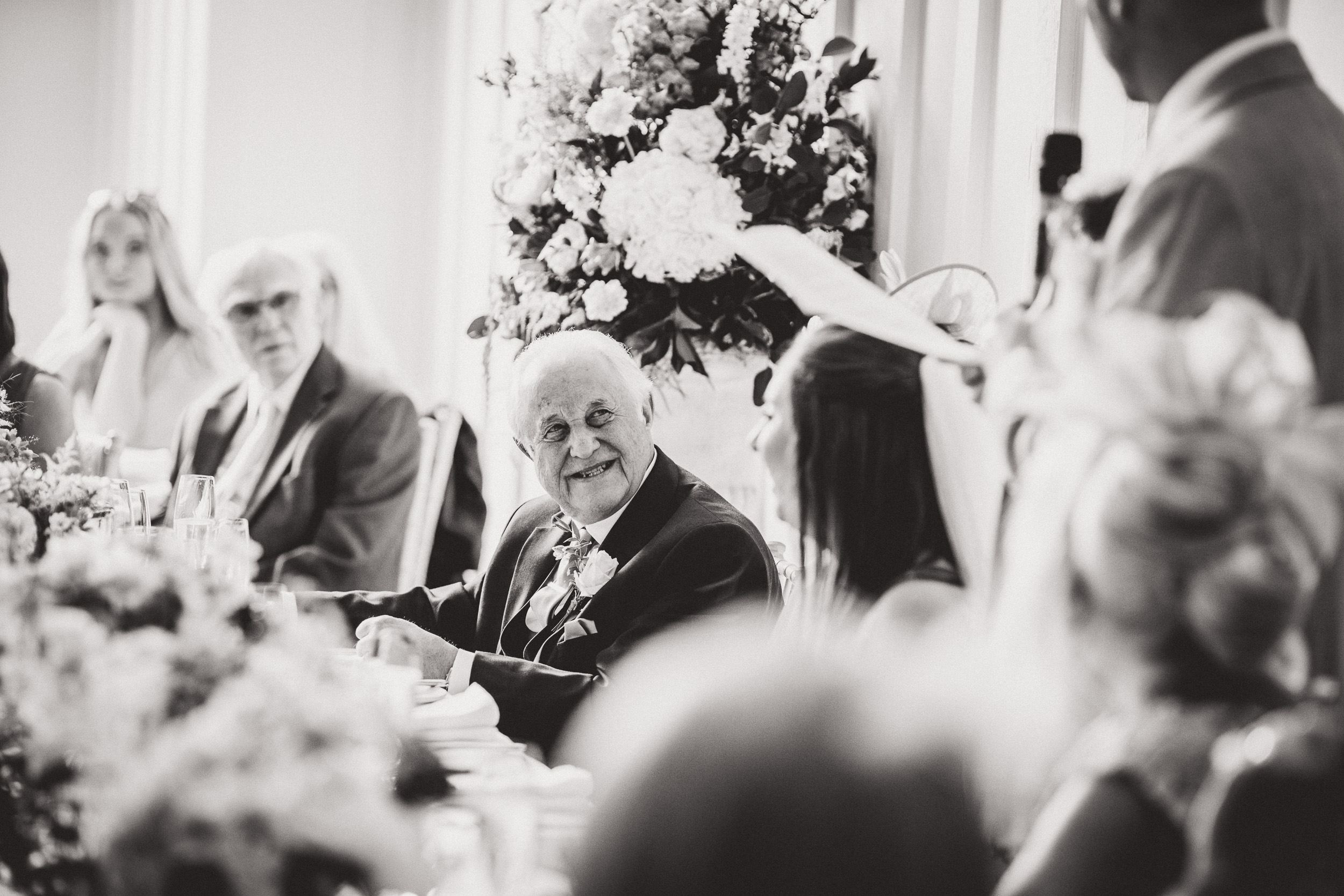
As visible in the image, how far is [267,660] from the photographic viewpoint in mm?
1243

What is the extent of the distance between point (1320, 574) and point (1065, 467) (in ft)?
1.66

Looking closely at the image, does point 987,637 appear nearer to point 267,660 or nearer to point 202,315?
point 267,660

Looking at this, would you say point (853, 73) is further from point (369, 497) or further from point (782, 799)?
point (782, 799)

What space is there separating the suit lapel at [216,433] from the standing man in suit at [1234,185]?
3.67 m

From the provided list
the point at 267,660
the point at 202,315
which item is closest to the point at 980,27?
the point at 267,660

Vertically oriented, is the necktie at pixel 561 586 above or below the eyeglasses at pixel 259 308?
below

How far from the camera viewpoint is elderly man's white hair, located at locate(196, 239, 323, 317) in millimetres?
4664

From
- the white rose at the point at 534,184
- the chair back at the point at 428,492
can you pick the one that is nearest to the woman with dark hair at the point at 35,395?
the chair back at the point at 428,492

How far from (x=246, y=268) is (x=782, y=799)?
3.94 meters

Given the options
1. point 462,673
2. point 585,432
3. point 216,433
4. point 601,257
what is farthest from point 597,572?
point 216,433

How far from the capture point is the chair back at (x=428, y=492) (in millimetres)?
4574

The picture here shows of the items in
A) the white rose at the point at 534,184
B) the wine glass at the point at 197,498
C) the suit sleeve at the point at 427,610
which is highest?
the white rose at the point at 534,184

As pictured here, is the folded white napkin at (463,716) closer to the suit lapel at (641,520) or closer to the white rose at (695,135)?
the suit lapel at (641,520)

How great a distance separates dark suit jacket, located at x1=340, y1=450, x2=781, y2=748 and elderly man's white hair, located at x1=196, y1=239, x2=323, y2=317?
185 cm
